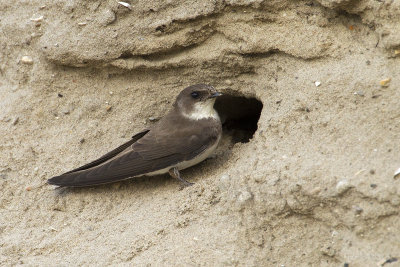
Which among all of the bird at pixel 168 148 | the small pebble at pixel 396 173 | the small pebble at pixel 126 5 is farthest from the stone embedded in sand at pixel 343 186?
the small pebble at pixel 126 5

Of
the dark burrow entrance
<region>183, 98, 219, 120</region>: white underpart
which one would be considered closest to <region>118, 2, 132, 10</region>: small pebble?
<region>183, 98, 219, 120</region>: white underpart

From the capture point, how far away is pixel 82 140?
14.7ft

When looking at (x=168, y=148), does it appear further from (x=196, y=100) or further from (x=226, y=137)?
(x=226, y=137)

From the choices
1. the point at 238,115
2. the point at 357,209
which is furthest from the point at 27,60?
the point at 357,209

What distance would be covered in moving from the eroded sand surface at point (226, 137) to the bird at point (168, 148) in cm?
15

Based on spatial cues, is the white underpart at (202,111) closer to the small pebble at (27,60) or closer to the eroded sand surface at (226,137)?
the eroded sand surface at (226,137)

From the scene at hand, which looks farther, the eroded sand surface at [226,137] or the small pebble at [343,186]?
the eroded sand surface at [226,137]

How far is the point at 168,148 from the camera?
429 centimetres

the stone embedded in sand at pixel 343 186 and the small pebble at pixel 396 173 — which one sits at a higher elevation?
the small pebble at pixel 396 173

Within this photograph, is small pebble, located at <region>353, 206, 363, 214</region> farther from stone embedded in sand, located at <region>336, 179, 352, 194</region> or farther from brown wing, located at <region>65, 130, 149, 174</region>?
brown wing, located at <region>65, 130, 149, 174</region>

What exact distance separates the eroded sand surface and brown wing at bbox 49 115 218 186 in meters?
0.16

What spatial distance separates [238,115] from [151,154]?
1.38 m

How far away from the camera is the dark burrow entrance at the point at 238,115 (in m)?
5.12

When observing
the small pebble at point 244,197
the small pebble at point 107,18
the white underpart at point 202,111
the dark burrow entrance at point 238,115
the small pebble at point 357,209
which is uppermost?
the small pebble at point 107,18
